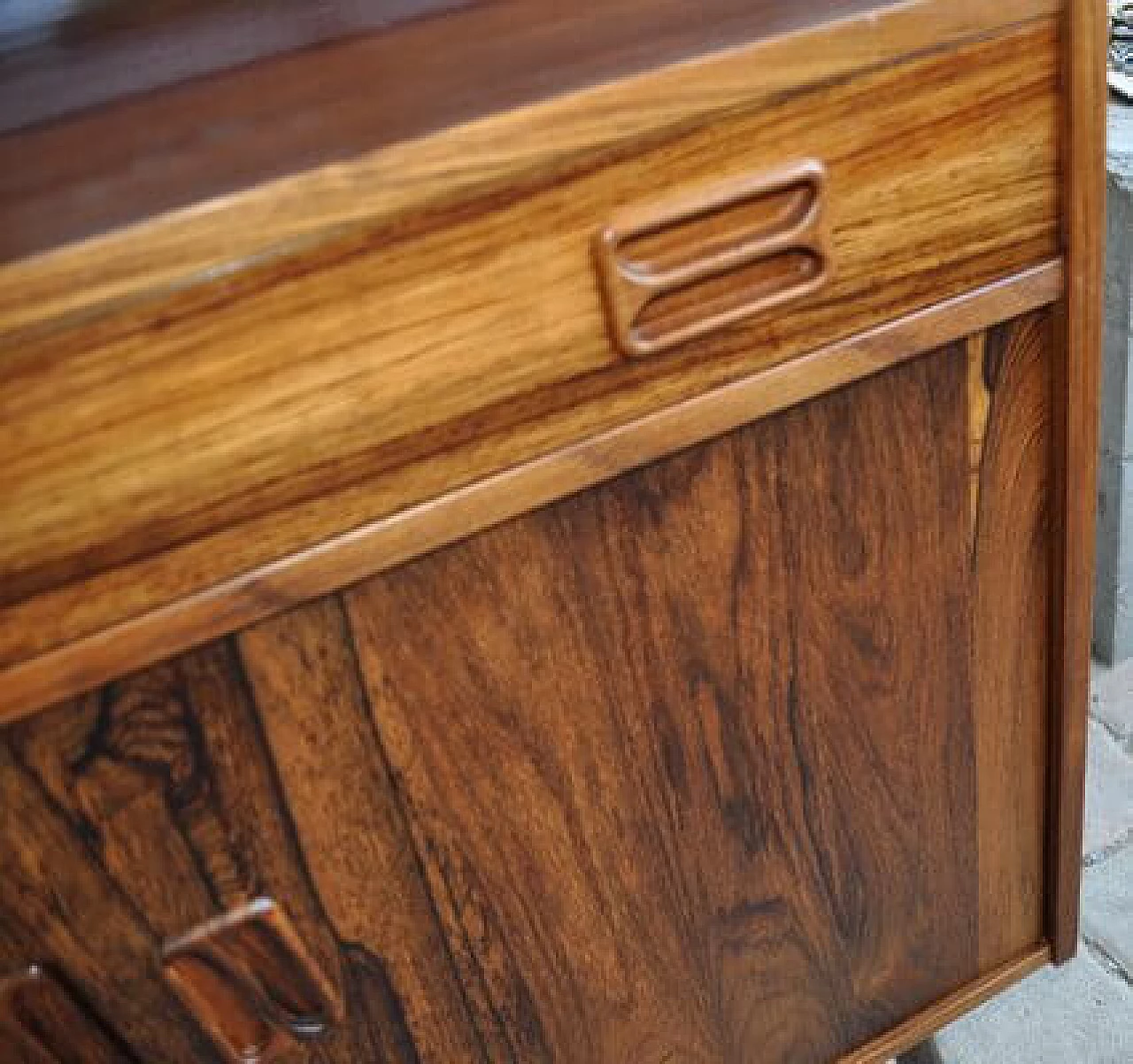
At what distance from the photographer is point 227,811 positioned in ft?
1.58

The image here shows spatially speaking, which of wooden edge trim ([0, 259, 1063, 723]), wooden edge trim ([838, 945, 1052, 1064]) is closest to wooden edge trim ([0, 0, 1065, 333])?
wooden edge trim ([0, 259, 1063, 723])

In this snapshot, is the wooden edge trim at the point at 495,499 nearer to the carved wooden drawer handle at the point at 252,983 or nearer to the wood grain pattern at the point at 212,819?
the wood grain pattern at the point at 212,819

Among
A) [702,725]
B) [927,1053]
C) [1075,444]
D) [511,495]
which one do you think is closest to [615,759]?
[702,725]

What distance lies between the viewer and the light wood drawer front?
1.31 ft

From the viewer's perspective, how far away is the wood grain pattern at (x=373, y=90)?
0.40 m

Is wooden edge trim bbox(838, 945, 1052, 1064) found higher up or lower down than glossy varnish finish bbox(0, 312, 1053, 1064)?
lower down

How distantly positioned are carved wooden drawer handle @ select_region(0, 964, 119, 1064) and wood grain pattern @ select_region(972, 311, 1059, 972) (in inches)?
17.3

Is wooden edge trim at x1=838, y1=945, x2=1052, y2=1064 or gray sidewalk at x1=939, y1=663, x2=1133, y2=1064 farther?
gray sidewalk at x1=939, y1=663, x2=1133, y2=1064

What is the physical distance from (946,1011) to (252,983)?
1.46 feet

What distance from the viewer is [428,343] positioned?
0.43 meters

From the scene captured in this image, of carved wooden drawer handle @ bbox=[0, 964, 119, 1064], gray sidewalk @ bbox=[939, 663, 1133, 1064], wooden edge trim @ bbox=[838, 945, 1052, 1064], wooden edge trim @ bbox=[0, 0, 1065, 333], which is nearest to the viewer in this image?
wooden edge trim @ bbox=[0, 0, 1065, 333]

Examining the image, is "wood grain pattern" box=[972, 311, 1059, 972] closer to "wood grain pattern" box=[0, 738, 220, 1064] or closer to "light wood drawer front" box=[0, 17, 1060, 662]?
"light wood drawer front" box=[0, 17, 1060, 662]

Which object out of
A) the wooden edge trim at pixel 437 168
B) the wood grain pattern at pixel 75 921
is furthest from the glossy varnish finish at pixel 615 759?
the wooden edge trim at pixel 437 168

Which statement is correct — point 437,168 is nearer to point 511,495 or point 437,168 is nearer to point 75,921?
point 511,495
